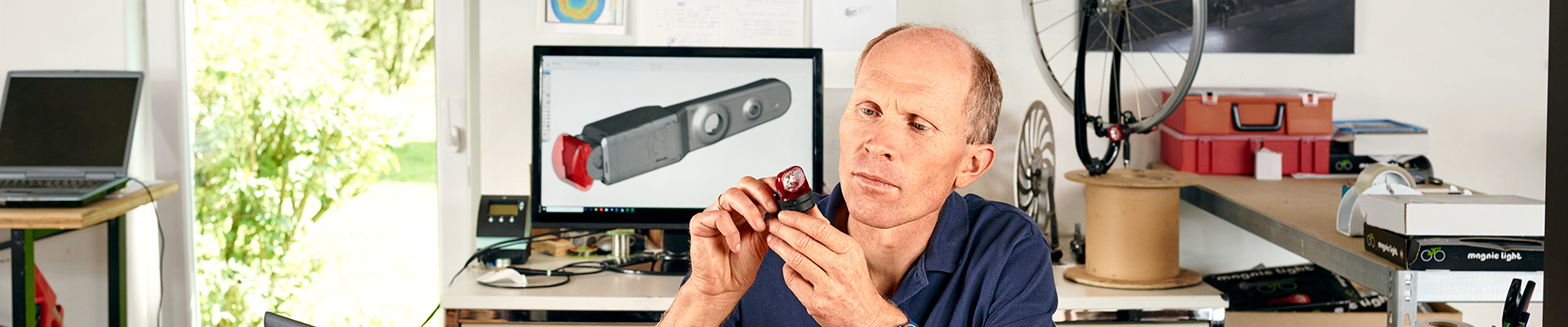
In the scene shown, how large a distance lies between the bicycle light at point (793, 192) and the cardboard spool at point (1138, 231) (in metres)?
1.17

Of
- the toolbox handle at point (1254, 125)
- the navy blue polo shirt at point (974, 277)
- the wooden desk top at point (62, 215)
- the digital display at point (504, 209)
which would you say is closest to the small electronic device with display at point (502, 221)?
the digital display at point (504, 209)

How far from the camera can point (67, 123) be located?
2.40m

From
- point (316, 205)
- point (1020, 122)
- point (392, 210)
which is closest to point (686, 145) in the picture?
point (1020, 122)

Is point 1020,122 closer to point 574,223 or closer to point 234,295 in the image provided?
point 574,223

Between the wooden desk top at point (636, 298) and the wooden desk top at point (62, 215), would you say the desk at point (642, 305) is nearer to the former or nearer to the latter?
the wooden desk top at point (636, 298)

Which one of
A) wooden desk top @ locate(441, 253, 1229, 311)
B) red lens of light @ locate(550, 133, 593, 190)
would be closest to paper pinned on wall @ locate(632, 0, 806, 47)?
red lens of light @ locate(550, 133, 593, 190)

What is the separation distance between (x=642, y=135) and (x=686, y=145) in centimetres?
10

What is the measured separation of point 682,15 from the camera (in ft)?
8.10

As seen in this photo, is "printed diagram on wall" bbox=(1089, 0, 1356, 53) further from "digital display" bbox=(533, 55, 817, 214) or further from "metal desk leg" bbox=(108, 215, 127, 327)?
"metal desk leg" bbox=(108, 215, 127, 327)

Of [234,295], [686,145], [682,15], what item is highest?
[682,15]

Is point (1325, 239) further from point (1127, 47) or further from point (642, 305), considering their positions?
point (642, 305)

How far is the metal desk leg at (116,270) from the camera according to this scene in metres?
2.44

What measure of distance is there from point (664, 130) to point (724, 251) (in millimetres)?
1213

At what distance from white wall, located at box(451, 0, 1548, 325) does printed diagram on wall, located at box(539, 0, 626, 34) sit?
0.09 feet
